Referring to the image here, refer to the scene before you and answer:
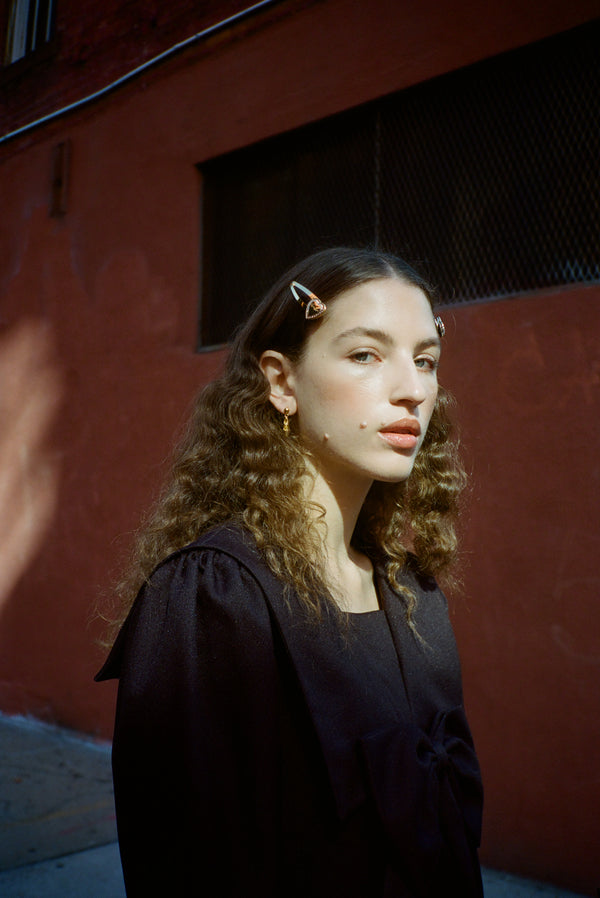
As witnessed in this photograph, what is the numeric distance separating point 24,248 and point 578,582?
4.61 m

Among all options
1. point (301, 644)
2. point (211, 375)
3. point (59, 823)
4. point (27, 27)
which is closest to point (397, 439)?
point (301, 644)

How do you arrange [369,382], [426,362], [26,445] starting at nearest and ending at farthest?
[369,382] → [426,362] → [26,445]

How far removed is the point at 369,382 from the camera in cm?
153

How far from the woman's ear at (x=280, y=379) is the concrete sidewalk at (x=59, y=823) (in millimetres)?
2472

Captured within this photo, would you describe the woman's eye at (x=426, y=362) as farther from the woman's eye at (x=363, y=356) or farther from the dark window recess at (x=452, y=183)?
the dark window recess at (x=452, y=183)

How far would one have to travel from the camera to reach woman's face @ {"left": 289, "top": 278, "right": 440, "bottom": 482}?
5.03 ft

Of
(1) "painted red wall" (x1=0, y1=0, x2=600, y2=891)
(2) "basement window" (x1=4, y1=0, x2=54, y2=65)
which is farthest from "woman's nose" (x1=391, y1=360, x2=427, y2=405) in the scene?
(2) "basement window" (x1=4, y1=0, x2=54, y2=65)

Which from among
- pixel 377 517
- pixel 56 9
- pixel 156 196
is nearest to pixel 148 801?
pixel 377 517

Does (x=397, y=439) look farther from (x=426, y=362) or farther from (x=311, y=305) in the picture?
(x=311, y=305)

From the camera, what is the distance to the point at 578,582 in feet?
10.3

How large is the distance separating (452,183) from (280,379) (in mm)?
2550

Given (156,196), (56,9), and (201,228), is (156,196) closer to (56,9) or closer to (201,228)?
(201,228)

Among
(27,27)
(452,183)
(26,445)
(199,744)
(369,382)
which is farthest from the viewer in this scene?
(27,27)

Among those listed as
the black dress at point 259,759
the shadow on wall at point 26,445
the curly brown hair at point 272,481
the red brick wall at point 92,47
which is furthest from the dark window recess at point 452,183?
the black dress at point 259,759
